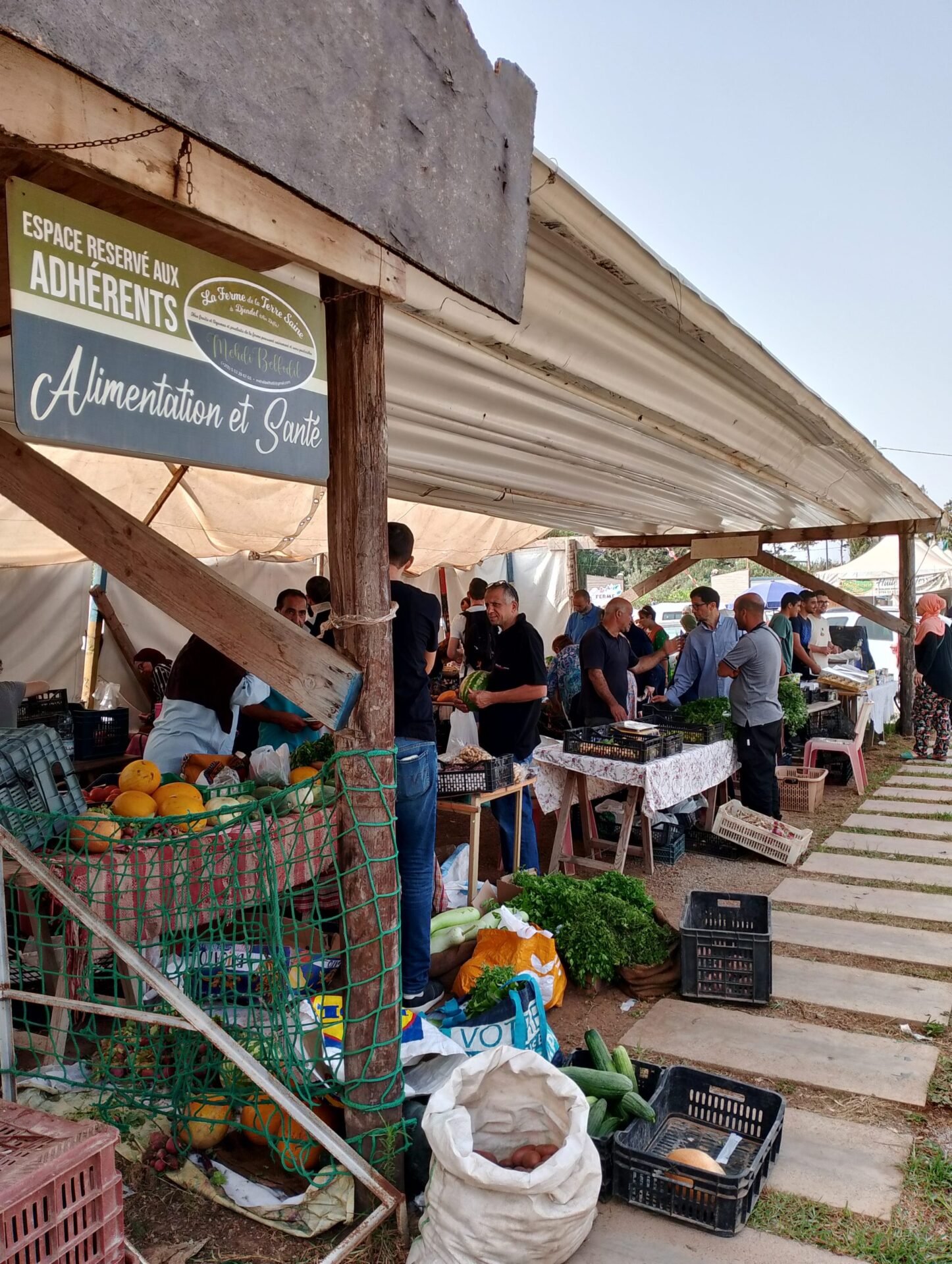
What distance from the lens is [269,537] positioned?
9.33m

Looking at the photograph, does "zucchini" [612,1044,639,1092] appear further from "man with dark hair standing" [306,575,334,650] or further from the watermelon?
"man with dark hair standing" [306,575,334,650]

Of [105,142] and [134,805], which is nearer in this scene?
[105,142]

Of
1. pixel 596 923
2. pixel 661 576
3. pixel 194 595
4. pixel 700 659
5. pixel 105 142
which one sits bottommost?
pixel 596 923

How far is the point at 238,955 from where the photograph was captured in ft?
11.2

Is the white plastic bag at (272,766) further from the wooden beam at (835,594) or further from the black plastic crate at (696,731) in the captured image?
the wooden beam at (835,594)

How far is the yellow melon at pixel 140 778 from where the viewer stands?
361cm

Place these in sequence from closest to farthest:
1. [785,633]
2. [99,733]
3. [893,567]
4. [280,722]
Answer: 1. [280,722]
2. [99,733]
3. [785,633]
4. [893,567]

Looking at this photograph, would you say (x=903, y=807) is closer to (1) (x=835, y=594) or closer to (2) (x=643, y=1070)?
(1) (x=835, y=594)

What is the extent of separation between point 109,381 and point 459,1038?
272 centimetres

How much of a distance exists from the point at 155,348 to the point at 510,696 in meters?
4.14

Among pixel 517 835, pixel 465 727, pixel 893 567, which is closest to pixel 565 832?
pixel 517 835

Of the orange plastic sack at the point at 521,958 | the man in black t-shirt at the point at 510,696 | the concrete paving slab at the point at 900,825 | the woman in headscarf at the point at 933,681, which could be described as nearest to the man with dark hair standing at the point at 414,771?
the orange plastic sack at the point at 521,958

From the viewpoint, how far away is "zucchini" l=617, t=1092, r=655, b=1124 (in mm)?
3105

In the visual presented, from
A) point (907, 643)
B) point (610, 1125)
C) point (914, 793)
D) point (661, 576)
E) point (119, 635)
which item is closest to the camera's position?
point (610, 1125)
